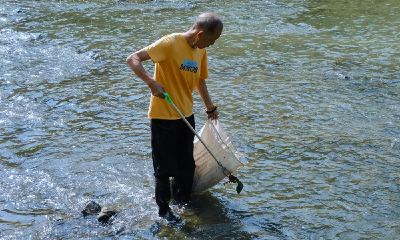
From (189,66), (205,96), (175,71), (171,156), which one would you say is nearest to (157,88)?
(175,71)

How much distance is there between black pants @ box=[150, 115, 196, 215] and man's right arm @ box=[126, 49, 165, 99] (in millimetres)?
376

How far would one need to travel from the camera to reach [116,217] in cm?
422

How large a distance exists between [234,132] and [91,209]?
101 inches

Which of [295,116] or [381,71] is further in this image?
[381,71]

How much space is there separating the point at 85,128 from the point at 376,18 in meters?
10.2

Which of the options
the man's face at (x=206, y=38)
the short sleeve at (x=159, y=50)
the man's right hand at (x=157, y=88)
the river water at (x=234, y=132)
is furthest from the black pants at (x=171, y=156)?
the man's face at (x=206, y=38)

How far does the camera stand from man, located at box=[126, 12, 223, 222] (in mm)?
3705

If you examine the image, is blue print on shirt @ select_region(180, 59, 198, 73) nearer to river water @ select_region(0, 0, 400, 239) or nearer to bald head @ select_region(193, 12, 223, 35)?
bald head @ select_region(193, 12, 223, 35)

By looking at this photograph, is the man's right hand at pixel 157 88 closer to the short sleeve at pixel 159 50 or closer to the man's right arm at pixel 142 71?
the man's right arm at pixel 142 71

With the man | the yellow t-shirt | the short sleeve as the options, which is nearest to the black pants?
the man

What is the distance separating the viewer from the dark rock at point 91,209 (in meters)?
4.23

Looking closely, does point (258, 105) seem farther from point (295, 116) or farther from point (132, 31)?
point (132, 31)

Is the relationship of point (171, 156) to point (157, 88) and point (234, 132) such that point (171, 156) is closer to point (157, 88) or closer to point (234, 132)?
point (157, 88)

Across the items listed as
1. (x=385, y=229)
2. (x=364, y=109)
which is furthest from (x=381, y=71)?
(x=385, y=229)
